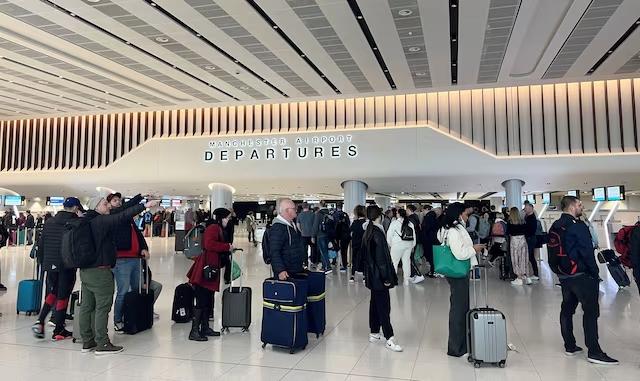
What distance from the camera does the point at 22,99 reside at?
16047 millimetres

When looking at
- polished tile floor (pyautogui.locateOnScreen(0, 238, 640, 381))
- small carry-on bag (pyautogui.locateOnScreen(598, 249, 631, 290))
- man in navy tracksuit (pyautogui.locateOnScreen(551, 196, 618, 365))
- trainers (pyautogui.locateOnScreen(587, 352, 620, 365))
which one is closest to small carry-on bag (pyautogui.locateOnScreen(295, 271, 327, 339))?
polished tile floor (pyautogui.locateOnScreen(0, 238, 640, 381))

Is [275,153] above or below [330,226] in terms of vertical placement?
above

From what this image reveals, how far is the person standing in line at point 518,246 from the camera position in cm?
809

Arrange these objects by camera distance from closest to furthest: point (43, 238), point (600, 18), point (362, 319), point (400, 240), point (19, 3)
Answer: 1. point (43, 238)
2. point (362, 319)
3. point (400, 240)
4. point (19, 3)
5. point (600, 18)

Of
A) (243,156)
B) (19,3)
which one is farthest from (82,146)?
(19,3)

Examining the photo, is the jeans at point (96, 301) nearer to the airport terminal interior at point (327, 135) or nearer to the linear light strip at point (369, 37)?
the airport terminal interior at point (327, 135)

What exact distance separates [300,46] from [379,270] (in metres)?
8.01

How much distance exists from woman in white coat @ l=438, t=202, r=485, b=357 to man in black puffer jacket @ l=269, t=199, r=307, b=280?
145 cm

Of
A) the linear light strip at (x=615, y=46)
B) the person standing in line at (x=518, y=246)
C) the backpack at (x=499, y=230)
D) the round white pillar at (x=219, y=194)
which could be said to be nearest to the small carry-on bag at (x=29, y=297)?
the person standing in line at (x=518, y=246)

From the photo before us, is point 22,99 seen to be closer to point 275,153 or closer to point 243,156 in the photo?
point 243,156

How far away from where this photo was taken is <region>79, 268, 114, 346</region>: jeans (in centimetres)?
424

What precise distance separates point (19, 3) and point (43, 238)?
250 inches

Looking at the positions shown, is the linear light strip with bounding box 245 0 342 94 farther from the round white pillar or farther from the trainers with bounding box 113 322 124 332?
the round white pillar

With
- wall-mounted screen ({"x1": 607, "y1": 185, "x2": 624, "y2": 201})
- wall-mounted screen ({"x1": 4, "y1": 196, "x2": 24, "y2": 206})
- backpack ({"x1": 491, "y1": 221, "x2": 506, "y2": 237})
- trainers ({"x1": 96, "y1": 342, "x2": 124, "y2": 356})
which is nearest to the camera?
trainers ({"x1": 96, "y1": 342, "x2": 124, "y2": 356})
